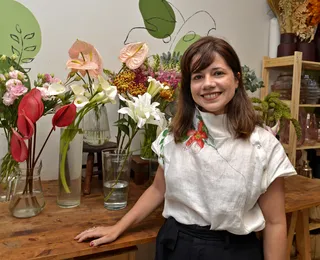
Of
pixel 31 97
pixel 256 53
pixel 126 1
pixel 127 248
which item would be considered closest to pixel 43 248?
pixel 127 248

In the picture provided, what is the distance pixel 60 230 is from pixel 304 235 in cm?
108

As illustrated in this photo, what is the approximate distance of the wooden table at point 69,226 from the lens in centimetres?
87

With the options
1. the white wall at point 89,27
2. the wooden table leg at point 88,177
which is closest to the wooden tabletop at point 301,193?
the wooden table leg at point 88,177

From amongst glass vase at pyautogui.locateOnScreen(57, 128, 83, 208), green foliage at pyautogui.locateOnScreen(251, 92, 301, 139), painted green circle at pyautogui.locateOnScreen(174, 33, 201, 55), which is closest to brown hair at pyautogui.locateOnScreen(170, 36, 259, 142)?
glass vase at pyautogui.locateOnScreen(57, 128, 83, 208)

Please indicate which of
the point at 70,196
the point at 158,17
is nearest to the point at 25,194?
the point at 70,196

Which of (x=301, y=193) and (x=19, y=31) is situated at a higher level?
(x=19, y=31)

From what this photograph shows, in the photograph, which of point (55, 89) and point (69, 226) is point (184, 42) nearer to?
point (55, 89)

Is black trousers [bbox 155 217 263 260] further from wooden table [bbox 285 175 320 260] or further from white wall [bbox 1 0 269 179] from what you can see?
white wall [bbox 1 0 269 179]

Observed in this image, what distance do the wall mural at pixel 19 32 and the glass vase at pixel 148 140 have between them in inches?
23.5

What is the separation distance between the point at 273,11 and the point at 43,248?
1857 millimetres

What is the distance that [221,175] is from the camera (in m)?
0.94

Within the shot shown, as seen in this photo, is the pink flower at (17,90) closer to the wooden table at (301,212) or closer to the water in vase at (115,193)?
the water in vase at (115,193)

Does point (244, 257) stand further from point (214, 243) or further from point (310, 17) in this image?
point (310, 17)

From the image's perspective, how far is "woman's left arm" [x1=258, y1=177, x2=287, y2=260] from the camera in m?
0.94
